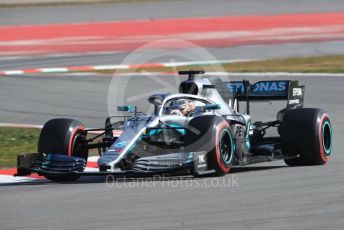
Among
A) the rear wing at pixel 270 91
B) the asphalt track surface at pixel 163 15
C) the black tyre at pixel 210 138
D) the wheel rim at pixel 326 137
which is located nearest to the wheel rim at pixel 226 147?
the black tyre at pixel 210 138

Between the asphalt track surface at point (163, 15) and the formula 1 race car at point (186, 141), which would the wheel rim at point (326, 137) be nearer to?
the formula 1 race car at point (186, 141)

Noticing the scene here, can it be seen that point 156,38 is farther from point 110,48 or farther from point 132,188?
point 132,188

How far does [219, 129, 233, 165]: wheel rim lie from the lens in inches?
460

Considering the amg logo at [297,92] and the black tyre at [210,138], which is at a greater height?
the amg logo at [297,92]

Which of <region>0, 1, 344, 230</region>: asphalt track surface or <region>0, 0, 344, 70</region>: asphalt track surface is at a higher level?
<region>0, 0, 344, 70</region>: asphalt track surface

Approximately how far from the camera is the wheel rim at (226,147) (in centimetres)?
1169

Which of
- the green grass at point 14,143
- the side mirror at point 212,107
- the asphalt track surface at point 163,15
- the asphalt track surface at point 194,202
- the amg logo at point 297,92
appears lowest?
the asphalt track surface at point 194,202

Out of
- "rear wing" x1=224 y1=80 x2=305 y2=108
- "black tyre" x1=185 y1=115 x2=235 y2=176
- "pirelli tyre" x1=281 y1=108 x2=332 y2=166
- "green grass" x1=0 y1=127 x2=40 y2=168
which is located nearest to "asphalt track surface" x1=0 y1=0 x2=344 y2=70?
"green grass" x1=0 y1=127 x2=40 y2=168

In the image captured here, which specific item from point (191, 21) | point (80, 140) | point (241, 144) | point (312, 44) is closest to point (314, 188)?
point (241, 144)

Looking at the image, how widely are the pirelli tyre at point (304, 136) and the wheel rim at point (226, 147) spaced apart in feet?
3.78

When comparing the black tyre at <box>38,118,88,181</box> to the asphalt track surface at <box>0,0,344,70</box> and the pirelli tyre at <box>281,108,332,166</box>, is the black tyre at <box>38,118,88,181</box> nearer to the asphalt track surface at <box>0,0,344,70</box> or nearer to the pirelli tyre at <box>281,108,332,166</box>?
the pirelli tyre at <box>281,108,332,166</box>

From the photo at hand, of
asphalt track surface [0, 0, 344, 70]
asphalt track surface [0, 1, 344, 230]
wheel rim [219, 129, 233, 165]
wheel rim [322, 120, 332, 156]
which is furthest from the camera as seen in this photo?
asphalt track surface [0, 0, 344, 70]

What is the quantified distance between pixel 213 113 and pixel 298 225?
415 centimetres

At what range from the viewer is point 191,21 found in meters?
44.5
